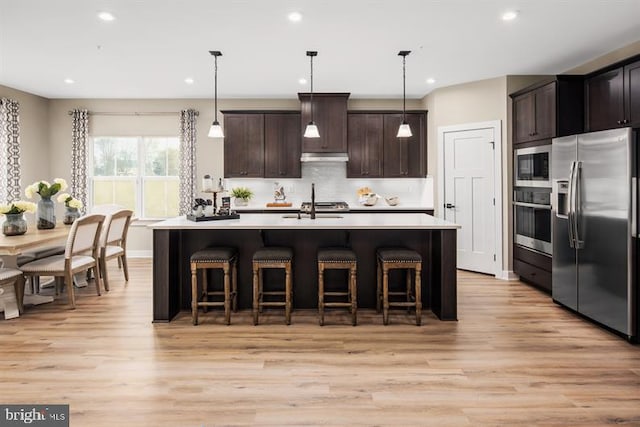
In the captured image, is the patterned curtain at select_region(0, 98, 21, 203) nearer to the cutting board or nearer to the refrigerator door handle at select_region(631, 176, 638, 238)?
the cutting board

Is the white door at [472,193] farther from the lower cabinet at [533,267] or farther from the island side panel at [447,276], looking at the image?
the island side panel at [447,276]

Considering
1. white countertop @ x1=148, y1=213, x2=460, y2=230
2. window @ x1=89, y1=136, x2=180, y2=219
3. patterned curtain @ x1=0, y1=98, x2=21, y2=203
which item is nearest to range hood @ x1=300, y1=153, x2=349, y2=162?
window @ x1=89, y1=136, x2=180, y2=219

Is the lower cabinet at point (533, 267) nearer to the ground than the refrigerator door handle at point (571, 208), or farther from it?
nearer to the ground

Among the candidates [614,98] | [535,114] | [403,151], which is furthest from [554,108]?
[403,151]

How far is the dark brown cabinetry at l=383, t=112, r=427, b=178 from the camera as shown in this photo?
6746 millimetres

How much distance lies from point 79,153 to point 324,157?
161 inches

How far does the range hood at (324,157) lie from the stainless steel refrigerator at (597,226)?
10.1 ft

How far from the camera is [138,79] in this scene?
5.81 metres

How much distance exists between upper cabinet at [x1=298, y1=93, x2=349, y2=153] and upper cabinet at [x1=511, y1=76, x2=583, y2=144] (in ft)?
8.49

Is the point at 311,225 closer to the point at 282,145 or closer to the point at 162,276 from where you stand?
the point at 162,276

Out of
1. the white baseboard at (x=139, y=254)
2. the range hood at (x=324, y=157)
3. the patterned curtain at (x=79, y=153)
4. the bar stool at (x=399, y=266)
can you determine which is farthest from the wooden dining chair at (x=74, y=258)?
the bar stool at (x=399, y=266)

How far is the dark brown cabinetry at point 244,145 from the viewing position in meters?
6.71

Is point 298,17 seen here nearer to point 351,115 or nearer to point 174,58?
point 174,58

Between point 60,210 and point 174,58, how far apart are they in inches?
157
